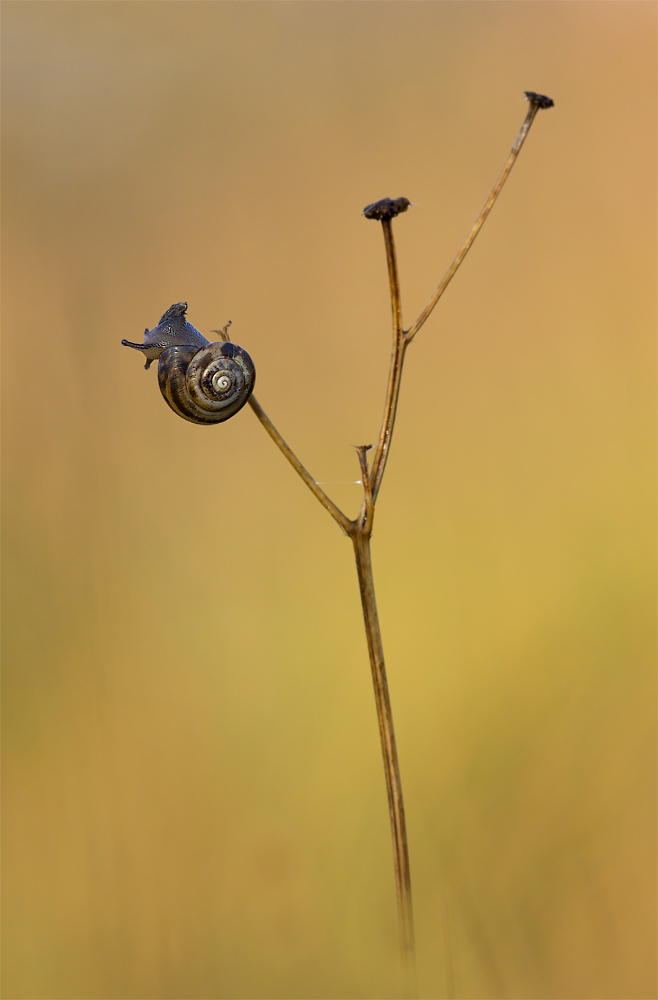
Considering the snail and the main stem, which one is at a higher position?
the snail

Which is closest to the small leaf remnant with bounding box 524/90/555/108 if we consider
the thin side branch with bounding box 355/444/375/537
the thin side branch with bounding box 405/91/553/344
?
the thin side branch with bounding box 405/91/553/344

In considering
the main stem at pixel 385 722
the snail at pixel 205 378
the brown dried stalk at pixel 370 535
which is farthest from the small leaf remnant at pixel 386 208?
the main stem at pixel 385 722

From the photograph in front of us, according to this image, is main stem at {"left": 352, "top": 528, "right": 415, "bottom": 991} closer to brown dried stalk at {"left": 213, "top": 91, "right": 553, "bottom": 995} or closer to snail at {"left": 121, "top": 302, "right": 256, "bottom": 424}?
brown dried stalk at {"left": 213, "top": 91, "right": 553, "bottom": 995}

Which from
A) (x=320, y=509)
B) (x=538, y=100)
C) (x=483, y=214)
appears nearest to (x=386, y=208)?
(x=483, y=214)

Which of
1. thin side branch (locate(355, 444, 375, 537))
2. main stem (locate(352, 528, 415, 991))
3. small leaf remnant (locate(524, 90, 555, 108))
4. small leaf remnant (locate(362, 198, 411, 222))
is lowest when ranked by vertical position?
main stem (locate(352, 528, 415, 991))

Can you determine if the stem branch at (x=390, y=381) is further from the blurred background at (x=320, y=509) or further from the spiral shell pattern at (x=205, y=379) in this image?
the blurred background at (x=320, y=509)

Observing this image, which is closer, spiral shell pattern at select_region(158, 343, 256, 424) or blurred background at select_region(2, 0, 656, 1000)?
spiral shell pattern at select_region(158, 343, 256, 424)

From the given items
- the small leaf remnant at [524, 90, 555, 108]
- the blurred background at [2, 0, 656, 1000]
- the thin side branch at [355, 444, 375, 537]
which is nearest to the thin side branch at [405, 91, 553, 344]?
the small leaf remnant at [524, 90, 555, 108]

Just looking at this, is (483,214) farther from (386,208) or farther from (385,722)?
(385,722)
